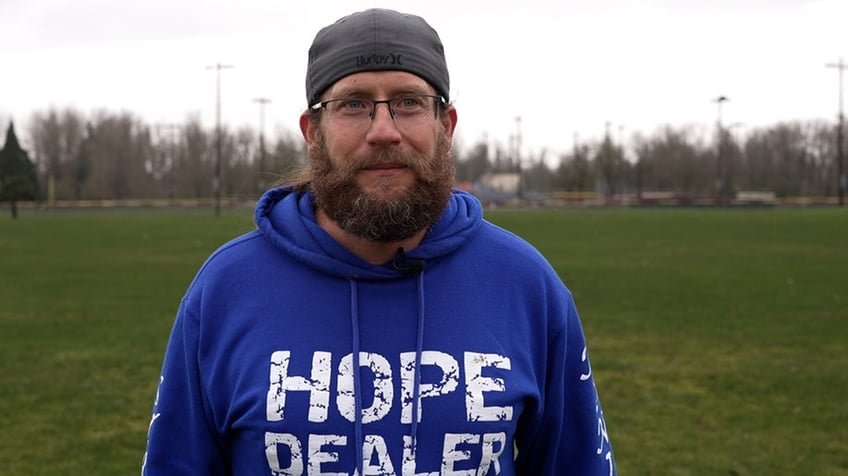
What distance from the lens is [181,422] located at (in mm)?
2451

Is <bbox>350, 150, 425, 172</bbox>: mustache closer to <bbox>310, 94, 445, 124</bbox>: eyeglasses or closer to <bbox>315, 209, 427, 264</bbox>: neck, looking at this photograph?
<bbox>310, 94, 445, 124</bbox>: eyeglasses

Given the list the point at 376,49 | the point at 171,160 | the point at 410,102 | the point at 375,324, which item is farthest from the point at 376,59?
the point at 171,160

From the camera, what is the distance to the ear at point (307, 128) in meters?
2.58

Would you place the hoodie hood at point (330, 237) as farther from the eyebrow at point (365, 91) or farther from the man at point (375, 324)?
the eyebrow at point (365, 91)

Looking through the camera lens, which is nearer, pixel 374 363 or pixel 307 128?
pixel 374 363

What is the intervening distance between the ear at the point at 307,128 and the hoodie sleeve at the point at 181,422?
0.53m

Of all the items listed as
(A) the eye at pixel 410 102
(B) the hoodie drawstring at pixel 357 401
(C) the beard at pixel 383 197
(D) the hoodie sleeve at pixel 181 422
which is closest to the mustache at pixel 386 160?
(C) the beard at pixel 383 197

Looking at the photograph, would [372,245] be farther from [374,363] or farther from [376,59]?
[376,59]

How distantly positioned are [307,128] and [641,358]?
9199 millimetres

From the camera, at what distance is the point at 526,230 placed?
4075 centimetres

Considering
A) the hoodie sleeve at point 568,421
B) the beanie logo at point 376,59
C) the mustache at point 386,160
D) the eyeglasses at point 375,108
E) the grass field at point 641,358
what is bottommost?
the grass field at point 641,358

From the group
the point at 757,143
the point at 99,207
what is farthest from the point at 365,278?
the point at 757,143

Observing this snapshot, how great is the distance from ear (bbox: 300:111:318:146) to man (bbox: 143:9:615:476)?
0.02 metres

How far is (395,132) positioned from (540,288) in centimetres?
53
